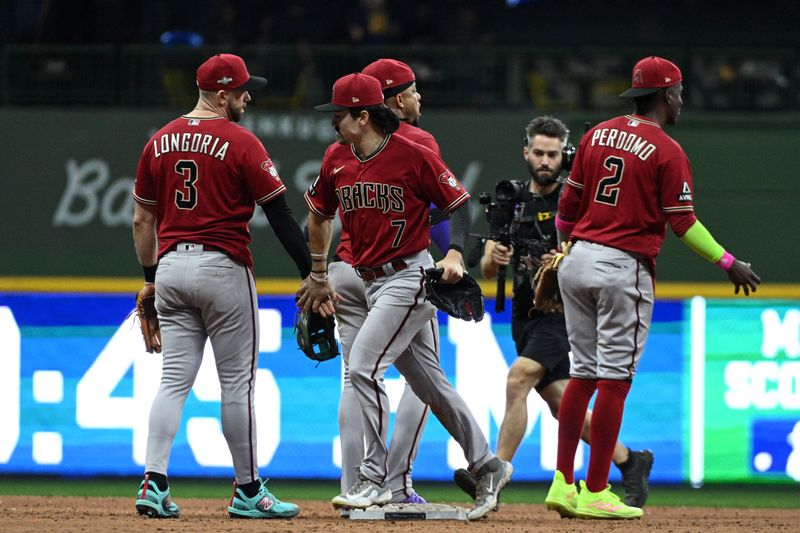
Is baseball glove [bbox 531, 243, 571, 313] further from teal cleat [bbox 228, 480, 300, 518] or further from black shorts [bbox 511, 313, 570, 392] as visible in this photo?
teal cleat [bbox 228, 480, 300, 518]

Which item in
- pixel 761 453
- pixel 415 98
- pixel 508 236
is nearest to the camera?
pixel 415 98

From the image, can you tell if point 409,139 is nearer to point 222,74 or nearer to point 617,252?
point 222,74

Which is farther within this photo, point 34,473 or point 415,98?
point 34,473

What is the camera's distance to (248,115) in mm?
11469

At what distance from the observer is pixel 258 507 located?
532cm

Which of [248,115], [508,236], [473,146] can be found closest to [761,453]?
[508,236]

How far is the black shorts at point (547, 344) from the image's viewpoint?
633 cm

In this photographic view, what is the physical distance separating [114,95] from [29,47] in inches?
31.6

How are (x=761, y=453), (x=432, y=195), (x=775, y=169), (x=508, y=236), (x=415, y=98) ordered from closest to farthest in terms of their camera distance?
(x=432, y=195) < (x=415, y=98) < (x=508, y=236) < (x=761, y=453) < (x=775, y=169)

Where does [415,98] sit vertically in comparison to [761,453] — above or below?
above

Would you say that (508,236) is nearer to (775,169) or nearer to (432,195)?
(432,195)

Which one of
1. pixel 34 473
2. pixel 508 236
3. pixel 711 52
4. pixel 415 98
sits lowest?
pixel 34 473

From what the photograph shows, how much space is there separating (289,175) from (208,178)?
6.29 meters

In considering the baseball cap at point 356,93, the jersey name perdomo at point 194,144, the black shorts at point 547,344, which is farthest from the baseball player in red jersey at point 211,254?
the black shorts at point 547,344
